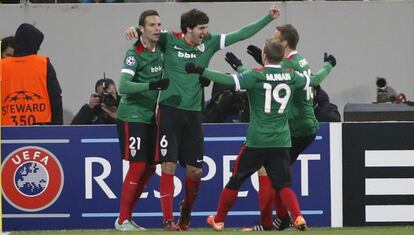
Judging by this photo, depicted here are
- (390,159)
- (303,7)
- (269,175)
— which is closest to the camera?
(269,175)

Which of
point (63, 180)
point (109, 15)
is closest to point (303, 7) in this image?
point (109, 15)

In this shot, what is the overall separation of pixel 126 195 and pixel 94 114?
8.29 ft

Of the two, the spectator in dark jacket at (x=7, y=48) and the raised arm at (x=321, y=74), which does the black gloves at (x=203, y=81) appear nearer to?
the raised arm at (x=321, y=74)

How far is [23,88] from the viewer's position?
15625 millimetres

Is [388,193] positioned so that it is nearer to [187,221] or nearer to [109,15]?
[187,221]

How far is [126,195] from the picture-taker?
14.4 metres

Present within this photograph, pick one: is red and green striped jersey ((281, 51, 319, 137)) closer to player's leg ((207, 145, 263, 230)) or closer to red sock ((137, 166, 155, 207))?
player's leg ((207, 145, 263, 230))

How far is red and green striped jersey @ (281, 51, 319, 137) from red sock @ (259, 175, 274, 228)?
589 millimetres

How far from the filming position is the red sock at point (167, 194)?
14078 mm

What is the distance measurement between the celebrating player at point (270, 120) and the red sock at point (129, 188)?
115 cm

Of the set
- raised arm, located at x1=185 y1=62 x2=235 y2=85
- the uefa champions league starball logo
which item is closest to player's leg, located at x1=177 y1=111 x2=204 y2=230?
raised arm, located at x1=185 y1=62 x2=235 y2=85

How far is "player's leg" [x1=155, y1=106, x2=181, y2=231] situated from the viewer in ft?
46.2

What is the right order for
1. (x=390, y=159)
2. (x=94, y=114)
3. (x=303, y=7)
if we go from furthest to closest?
(x=303, y=7), (x=94, y=114), (x=390, y=159)

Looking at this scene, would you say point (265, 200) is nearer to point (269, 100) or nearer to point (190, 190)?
point (190, 190)
